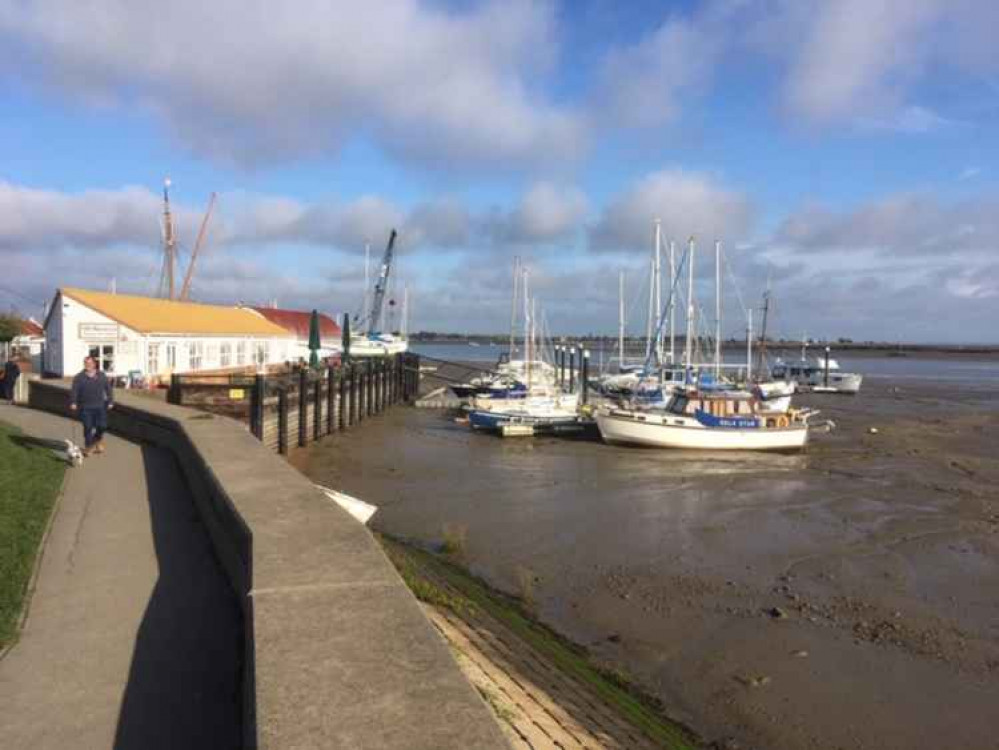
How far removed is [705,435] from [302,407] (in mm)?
15000

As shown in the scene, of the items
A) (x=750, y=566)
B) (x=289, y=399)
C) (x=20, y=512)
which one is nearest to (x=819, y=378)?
(x=289, y=399)

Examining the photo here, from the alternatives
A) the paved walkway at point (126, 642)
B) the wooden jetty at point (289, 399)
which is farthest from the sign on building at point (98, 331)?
the paved walkway at point (126, 642)

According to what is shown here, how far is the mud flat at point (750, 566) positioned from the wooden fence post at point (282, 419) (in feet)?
2.34

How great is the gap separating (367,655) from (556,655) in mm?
5228

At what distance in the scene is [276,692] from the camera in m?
3.68

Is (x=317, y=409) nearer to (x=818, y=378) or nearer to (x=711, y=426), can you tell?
A: (x=711, y=426)

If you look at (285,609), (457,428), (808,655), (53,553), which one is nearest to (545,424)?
(457,428)

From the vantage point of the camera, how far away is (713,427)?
3128 centimetres

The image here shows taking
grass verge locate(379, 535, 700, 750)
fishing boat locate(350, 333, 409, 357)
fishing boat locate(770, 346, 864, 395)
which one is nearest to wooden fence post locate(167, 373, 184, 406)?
grass verge locate(379, 535, 700, 750)

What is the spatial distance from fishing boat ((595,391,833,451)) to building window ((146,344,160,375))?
17.5 meters

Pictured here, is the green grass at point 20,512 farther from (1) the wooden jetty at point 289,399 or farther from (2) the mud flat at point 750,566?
(1) the wooden jetty at point 289,399

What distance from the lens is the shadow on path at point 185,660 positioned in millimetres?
4457

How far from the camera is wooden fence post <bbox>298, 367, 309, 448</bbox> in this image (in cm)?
2686

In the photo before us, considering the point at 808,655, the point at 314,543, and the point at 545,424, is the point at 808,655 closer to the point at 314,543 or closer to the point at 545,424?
the point at 314,543
